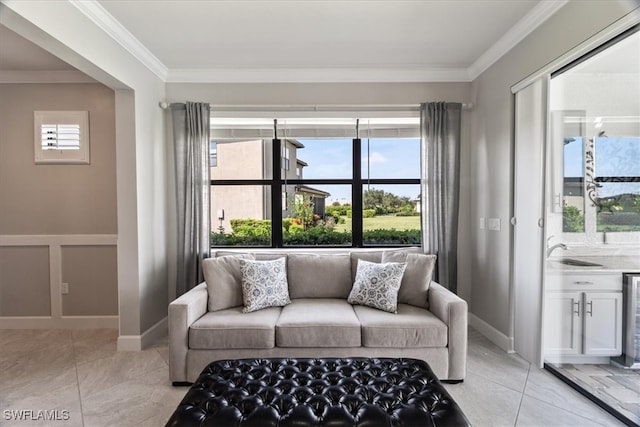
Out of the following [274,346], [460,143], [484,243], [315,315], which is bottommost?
[274,346]

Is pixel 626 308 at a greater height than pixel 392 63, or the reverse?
pixel 392 63

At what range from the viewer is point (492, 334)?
3.10 m

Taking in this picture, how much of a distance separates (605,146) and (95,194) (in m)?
4.46

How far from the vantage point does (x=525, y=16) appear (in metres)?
2.52

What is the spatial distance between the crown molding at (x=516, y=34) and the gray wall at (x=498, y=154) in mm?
40

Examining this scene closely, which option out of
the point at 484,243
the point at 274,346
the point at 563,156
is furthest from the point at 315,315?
the point at 563,156

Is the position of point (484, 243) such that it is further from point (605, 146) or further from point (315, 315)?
point (315, 315)

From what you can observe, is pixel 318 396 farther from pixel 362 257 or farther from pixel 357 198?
pixel 357 198

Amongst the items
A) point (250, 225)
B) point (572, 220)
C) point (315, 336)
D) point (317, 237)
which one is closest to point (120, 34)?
point (250, 225)

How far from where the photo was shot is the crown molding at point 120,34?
7.61 ft

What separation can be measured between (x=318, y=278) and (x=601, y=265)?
6.95ft

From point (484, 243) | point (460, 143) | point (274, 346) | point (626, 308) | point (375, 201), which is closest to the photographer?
point (626, 308)

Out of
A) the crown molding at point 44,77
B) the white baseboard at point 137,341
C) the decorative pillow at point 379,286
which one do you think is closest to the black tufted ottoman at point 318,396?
the decorative pillow at point 379,286

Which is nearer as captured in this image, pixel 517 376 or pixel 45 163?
pixel 517 376
